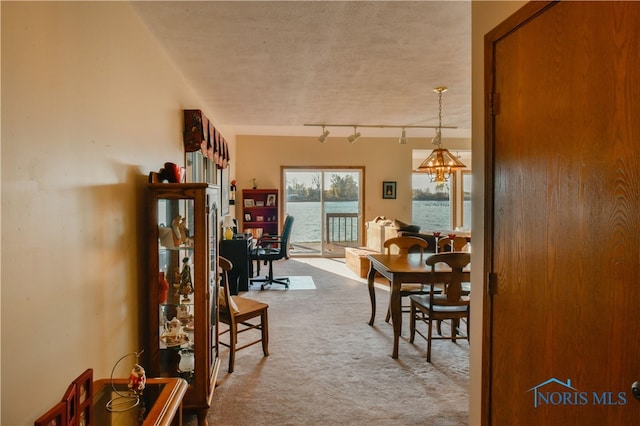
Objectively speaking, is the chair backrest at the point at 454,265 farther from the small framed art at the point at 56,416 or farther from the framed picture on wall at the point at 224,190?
the framed picture on wall at the point at 224,190

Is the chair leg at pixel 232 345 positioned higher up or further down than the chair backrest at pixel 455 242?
further down

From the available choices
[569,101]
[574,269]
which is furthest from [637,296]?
[569,101]

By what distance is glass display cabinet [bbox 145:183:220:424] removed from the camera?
2236 mm

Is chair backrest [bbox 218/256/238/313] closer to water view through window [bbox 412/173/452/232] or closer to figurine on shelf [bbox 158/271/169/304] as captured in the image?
figurine on shelf [bbox 158/271/169/304]

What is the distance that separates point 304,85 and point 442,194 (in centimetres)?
621

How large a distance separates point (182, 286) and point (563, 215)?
6.85 feet

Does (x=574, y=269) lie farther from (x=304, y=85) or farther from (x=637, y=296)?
(x=304, y=85)

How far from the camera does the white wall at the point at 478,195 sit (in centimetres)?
171

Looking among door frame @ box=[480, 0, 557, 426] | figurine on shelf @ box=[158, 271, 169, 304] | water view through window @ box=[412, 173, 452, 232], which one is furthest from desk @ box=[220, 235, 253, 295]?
water view through window @ box=[412, 173, 452, 232]

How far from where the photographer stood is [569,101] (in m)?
1.18

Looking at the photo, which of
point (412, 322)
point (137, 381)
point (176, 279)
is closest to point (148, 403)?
point (137, 381)

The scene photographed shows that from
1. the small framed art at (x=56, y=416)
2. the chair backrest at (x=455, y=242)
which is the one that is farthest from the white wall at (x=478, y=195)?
the chair backrest at (x=455, y=242)

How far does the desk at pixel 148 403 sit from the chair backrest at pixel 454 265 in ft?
6.89

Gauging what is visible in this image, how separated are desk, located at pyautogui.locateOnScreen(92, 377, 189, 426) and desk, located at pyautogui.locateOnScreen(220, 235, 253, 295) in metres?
3.72
